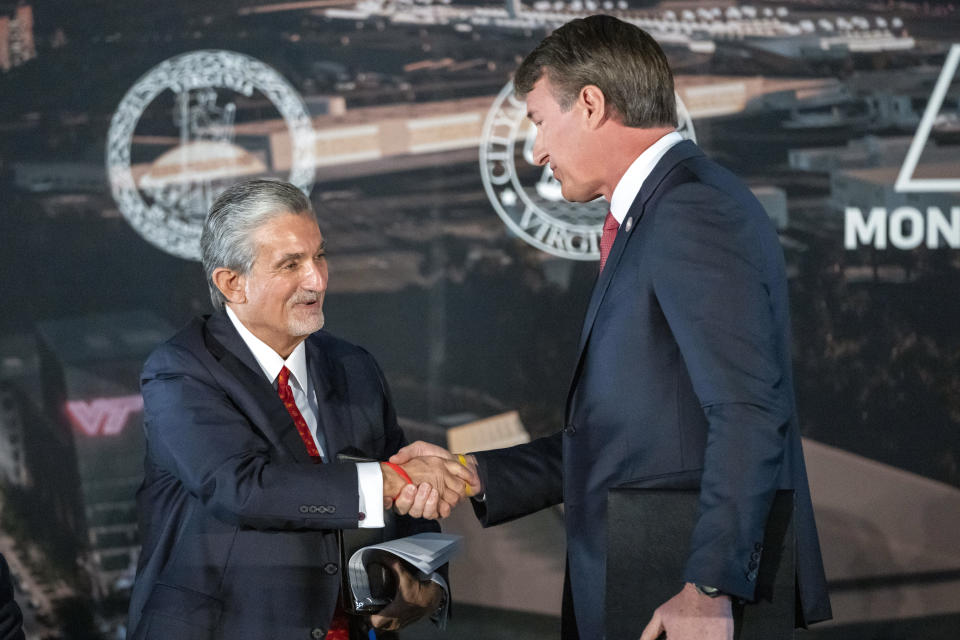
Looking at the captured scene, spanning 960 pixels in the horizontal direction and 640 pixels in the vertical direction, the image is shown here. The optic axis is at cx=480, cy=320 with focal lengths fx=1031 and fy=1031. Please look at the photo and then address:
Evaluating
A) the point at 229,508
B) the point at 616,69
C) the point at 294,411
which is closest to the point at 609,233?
the point at 616,69

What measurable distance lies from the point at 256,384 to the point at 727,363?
3.07 feet

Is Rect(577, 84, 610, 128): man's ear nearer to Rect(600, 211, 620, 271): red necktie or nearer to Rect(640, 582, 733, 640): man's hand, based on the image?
Rect(600, 211, 620, 271): red necktie

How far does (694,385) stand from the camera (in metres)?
1.53

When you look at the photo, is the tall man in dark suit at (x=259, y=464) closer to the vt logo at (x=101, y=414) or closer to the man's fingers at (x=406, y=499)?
the man's fingers at (x=406, y=499)

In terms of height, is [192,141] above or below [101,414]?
above

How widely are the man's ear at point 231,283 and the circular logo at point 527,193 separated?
1.40 meters

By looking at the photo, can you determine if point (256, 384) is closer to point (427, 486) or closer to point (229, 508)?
point (229, 508)

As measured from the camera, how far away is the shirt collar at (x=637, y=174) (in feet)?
5.75

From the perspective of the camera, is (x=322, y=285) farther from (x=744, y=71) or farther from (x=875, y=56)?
Answer: (x=875, y=56)

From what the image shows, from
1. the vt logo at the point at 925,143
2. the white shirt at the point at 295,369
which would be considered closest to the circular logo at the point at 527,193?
the vt logo at the point at 925,143

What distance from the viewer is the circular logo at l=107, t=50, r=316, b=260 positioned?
10.7 feet

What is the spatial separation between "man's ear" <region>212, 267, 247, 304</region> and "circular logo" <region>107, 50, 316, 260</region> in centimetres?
128

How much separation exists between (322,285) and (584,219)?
4.76ft

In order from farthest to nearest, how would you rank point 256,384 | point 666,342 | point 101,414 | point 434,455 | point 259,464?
point 101,414 < point 434,455 < point 256,384 < point 259,464 < point 666,342
